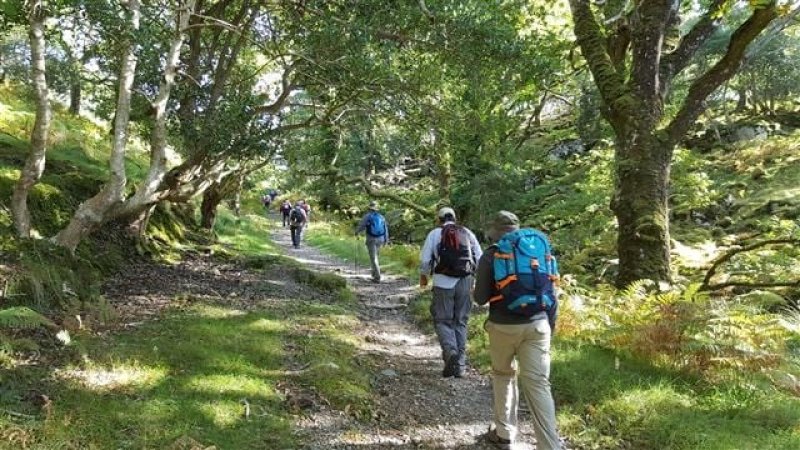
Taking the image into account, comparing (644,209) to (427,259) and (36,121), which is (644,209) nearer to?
(427,259)

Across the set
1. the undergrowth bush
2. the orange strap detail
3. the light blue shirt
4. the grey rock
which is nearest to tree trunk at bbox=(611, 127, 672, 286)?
the undergrowth bush

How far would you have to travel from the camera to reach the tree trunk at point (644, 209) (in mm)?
8633

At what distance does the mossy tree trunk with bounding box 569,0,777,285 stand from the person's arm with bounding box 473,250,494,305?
4.72 m

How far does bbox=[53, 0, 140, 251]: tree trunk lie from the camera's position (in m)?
8.09

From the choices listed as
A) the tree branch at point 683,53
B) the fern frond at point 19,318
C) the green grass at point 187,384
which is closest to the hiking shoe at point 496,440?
the green grass at point 187,384

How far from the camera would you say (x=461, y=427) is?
591 cm

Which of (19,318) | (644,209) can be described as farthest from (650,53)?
(19,318)

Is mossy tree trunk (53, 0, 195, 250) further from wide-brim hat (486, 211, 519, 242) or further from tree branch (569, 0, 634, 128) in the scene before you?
tree branch (569, 0, 634, 128)

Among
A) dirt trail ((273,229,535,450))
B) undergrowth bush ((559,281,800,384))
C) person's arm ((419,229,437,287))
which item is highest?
person's arm ((419,229,437,287))

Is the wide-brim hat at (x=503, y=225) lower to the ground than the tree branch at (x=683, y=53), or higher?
lower

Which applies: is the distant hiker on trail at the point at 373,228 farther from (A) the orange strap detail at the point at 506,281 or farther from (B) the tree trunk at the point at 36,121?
(A) the orange strap detail at the point at 506,281

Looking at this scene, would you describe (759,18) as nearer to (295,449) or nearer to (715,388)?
(715,388)

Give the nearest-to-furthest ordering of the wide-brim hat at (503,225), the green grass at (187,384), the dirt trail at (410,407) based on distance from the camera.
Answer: the green grass at (187,384), the wide-brim hat at (503,225), the dirt trail at (410,407)

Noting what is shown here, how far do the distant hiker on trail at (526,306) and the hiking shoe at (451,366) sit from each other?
242 cm
